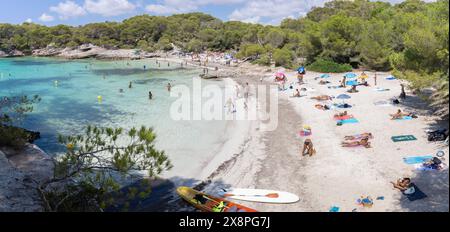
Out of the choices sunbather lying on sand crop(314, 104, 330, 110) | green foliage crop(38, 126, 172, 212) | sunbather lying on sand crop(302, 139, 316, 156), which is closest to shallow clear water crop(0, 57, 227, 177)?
sunbather lying on sand crop(302, 139, 316, 156)

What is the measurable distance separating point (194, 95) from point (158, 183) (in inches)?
1007

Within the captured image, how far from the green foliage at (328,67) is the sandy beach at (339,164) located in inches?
774

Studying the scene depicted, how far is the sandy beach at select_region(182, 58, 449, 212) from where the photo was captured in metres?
13.2

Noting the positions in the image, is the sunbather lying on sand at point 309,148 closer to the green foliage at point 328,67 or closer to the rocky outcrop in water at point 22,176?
the rocky outcrop in water at point 22,176

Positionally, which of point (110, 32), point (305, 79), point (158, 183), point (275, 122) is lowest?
point (158, 183)

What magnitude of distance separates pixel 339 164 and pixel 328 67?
33864mm

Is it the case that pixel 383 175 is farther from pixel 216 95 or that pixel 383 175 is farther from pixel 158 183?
pixel 216 95

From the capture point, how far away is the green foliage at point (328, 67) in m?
47.0

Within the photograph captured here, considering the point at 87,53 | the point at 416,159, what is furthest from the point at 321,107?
the point at 87,53

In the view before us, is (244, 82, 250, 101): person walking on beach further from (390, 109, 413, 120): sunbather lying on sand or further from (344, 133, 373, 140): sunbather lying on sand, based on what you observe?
(344, 133, 373, 140): sunbather lying on sand

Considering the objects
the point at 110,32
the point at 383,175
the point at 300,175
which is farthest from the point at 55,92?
the point at 110,32

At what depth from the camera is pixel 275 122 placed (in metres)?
26.2

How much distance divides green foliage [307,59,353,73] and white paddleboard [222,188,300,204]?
36.2 m
